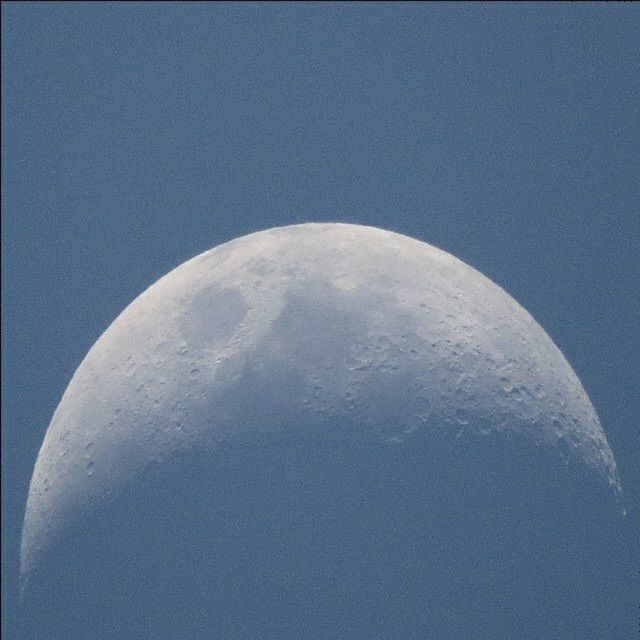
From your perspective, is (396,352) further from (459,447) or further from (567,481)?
(567,481)

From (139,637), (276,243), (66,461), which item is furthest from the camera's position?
(276,243)

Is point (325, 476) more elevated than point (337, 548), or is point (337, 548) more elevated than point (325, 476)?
point (325, 476)

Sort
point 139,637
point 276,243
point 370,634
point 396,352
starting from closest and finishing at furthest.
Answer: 1. point 370,634
2. point 139,637
3. point 396,352
4. point 276,243

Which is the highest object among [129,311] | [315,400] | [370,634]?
[129,311]

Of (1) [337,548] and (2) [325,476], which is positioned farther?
(2) [325,476]

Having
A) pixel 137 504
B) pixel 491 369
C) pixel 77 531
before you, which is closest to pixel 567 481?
pixel 491 369
